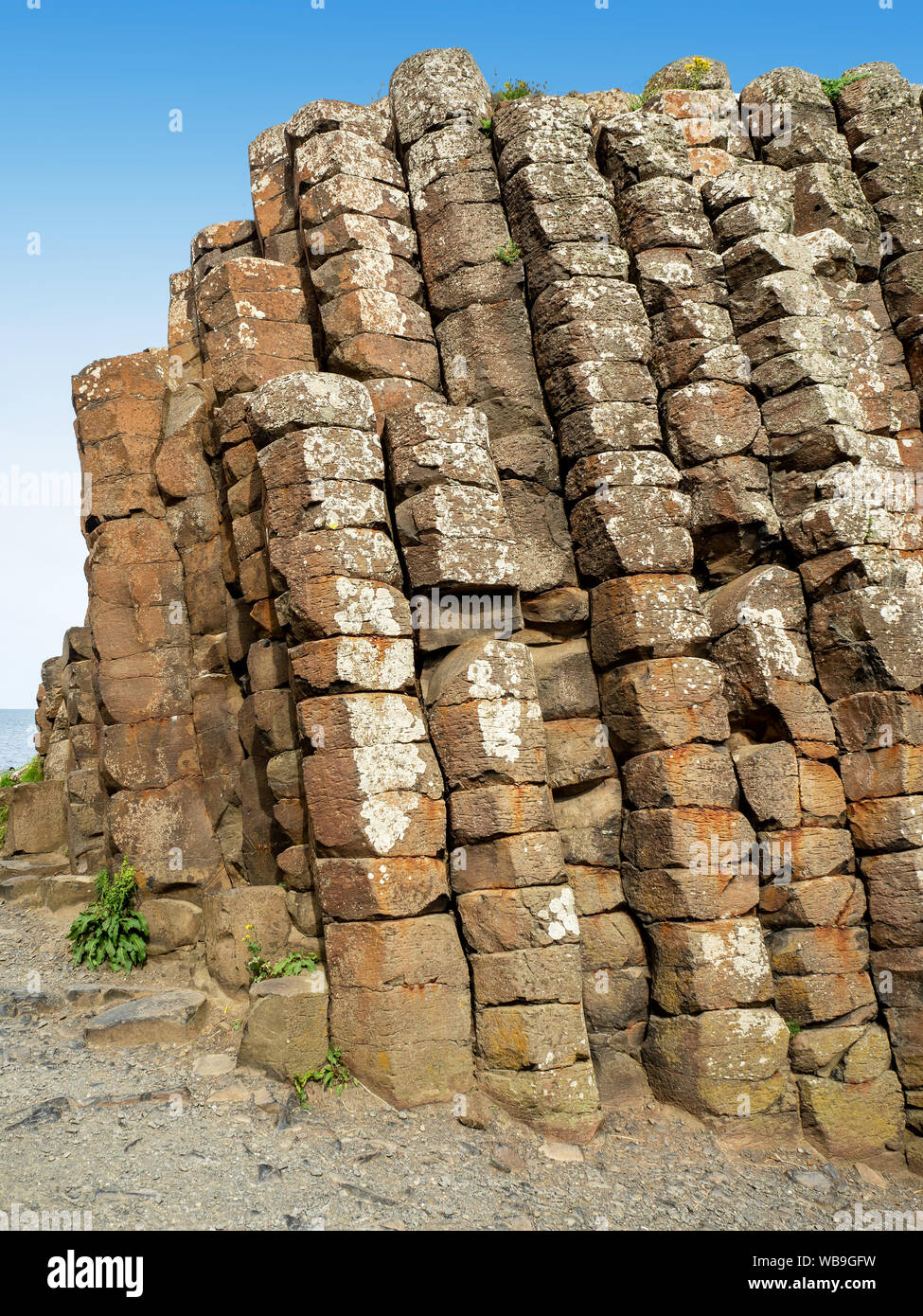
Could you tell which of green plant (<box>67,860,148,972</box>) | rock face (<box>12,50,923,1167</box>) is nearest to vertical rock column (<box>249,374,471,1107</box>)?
rock face (<box>12,50,923,1167</box>)

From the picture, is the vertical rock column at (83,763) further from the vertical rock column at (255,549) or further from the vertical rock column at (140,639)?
the vertical rock column at (255,549)

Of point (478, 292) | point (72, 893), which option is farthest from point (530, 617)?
point (72, 893)

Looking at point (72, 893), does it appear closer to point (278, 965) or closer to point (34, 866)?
point (34, 866)

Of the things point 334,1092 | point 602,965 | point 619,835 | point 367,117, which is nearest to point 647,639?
point 619,835

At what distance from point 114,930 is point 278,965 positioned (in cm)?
264

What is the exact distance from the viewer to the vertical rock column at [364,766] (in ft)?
28.9

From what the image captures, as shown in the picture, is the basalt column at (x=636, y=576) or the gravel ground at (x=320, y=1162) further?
the basalt column at (x=636, y=576)

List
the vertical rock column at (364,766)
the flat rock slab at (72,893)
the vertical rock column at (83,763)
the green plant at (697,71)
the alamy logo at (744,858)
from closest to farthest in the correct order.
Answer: the vertical rock column at (364,766)
the alamy logo at (744,858)
the flat rock slab at (72,893)
the vertical rock column at (83,763)
the green plant at (697,71)

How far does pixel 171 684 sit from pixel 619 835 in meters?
5.68

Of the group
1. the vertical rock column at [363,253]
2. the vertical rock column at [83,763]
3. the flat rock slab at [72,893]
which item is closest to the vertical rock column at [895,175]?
the vertical rock column at [363,253]

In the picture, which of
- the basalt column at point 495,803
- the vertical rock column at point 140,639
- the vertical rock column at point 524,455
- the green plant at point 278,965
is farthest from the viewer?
the vertical rock column at point 140,639

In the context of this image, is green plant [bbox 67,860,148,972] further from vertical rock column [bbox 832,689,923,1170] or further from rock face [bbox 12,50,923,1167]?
vertical rock column [bbox 832,689,923,1170]

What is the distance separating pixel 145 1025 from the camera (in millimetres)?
9320

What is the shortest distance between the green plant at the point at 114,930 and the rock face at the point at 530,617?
1.08 feet
